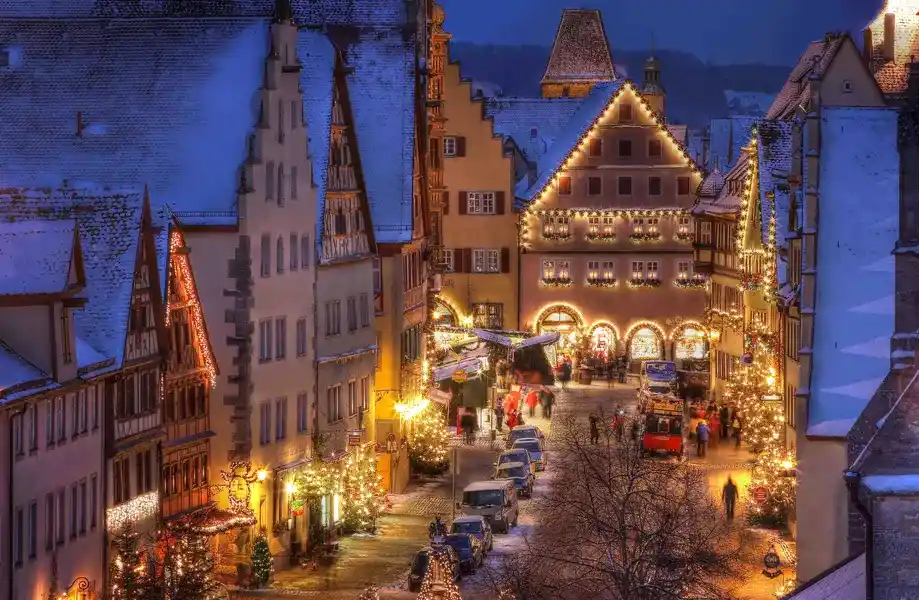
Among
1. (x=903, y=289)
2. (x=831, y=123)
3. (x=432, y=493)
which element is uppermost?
(x=831, y=123)

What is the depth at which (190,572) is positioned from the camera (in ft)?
168

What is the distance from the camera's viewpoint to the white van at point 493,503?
66562mm

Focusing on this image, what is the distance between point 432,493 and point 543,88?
86.6 m

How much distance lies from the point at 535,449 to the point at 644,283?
3792 cm

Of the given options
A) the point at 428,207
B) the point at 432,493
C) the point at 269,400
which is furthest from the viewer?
the point at 428,207

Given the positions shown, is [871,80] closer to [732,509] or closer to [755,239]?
[755,239]

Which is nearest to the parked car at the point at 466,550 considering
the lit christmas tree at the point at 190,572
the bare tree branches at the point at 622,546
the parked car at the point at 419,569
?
the parked car at the point at 419,569

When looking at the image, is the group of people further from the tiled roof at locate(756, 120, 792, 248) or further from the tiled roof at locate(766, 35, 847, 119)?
the tiled roof at locate(766, 35, 847, 119)

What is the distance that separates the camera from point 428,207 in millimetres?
80500

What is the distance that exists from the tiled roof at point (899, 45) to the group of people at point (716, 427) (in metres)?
13.6

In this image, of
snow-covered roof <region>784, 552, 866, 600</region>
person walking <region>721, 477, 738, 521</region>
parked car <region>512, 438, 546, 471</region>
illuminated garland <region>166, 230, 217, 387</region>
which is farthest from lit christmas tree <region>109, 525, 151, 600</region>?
parked car <region>512, 438, 546, 471</region>

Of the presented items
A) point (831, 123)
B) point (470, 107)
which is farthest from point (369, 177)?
point (470, 107)

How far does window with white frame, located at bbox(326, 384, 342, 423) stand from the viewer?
6838cm

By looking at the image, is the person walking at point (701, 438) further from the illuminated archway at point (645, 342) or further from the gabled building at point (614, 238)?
the illuminated archway at point (645, 342)
